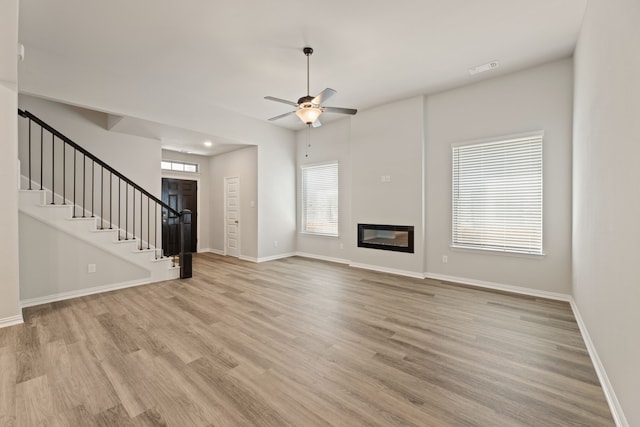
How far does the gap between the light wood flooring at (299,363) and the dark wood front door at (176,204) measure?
3422mm

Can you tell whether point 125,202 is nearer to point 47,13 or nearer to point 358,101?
point 47,13

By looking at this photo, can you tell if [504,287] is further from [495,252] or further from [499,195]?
[499,195]

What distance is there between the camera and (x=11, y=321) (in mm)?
3113

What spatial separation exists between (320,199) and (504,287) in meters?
4.19

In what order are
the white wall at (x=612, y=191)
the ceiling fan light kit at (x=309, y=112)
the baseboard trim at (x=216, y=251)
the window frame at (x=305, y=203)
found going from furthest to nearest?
the baseboard trim at (x=216, y=251) → the window frame at (x=305, y=203) → the ceiling fan light kit at (x=309, y=112) → the white wall at (x=612, y=191)

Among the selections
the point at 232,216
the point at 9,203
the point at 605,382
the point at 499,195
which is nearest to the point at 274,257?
the point at 232,216

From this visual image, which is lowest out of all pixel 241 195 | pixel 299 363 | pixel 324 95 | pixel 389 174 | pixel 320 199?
pixel 299 363

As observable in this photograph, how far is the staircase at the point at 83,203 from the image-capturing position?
393cm

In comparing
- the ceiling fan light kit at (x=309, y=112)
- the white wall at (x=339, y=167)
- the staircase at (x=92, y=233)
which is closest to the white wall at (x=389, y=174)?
the white wall at (x=339, y=167)

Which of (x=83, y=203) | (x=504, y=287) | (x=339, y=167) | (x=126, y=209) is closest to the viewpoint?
(x=504, y=287)

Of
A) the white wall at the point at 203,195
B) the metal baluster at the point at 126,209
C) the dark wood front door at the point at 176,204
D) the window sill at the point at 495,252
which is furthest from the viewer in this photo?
the white wall at the point at 203,195

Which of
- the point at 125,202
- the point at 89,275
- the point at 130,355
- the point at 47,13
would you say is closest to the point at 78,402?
the point at 130,355

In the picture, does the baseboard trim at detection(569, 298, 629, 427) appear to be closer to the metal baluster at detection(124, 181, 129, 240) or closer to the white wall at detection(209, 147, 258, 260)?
the white wall at detection(209, 147, 258, 260)

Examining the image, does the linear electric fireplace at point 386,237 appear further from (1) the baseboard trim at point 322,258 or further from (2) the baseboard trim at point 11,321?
(2) the baseboard trim at point 11,321
